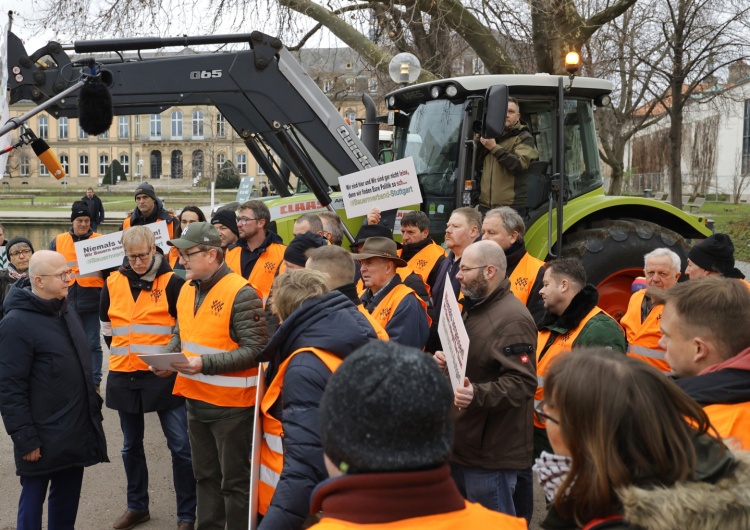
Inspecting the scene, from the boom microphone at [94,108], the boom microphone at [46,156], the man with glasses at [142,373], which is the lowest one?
the man with glasses at [142,373]

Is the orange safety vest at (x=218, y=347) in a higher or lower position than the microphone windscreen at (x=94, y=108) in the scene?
lower

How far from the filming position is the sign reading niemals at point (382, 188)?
6953 mm

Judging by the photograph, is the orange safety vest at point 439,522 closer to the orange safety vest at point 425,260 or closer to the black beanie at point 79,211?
the orange safety vest at point 425,260

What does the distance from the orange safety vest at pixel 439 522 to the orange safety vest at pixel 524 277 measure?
354 centimetres

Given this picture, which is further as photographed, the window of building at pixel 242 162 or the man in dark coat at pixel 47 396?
the window of building at pixel 242 162

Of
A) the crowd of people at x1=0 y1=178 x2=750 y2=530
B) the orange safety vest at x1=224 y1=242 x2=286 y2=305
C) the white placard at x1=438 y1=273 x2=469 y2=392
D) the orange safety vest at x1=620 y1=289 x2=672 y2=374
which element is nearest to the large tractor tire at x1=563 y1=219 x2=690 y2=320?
the crowd of people at x1=0 y1=178 x2=750 y2=530

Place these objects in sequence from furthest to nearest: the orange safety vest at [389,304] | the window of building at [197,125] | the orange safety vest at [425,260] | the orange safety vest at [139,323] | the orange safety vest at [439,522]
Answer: the window of building at [197,125] < the orange safety vest at [425,260] < the orange safety vest at [139,323] < the orange safety vest at [389,304] < the orange safety vest at [439,522]

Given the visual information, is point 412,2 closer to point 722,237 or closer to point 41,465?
point 722,237

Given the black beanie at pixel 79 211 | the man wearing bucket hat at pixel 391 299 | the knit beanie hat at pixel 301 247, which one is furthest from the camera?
the black beanie at pixel 79 211

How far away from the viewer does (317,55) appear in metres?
18.3

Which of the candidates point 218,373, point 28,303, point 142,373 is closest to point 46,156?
point 28,303

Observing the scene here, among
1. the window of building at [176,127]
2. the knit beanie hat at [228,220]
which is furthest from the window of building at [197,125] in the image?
the knit beanie hat at [228,220]

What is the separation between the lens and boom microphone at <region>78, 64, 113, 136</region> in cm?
561

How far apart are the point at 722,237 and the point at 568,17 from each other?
33.0ft
